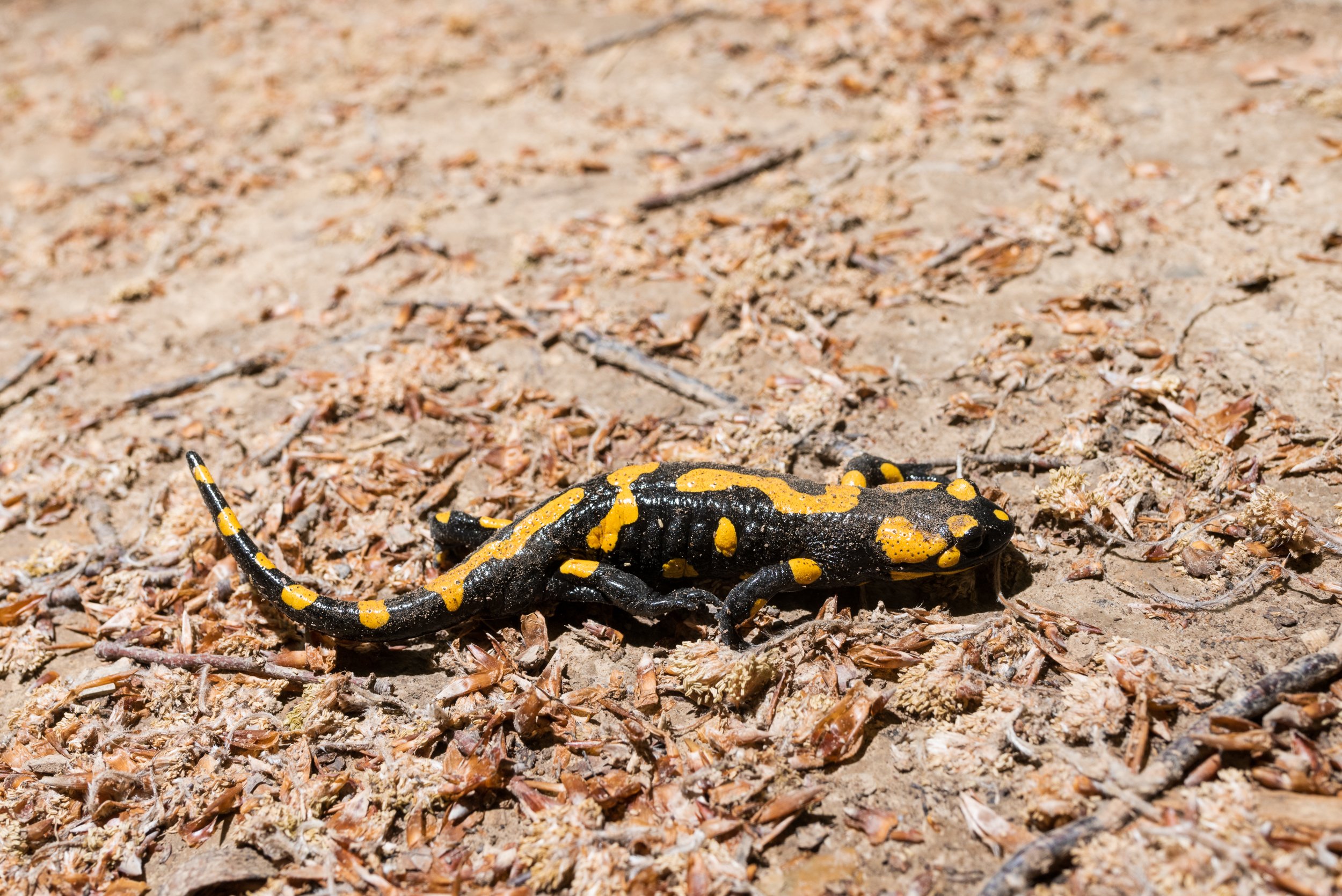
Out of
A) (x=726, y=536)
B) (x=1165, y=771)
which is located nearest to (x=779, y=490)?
(x=726, y=536)

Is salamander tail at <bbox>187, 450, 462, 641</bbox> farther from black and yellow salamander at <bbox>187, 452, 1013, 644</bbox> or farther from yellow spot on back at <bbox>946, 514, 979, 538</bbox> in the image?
yellow spot on back at <bbox>946, 514, 979, 538</bbox>

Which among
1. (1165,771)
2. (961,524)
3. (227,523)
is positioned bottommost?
(1165,771)

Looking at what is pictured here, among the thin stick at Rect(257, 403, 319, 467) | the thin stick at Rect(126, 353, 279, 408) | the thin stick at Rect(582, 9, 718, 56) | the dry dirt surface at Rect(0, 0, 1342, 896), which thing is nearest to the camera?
the dry dirt surface at Rect(0, 0, 1342, 896)

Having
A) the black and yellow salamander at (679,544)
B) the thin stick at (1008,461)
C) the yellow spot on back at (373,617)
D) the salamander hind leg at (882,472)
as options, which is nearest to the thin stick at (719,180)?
the black and yellow salamander at (679,544)

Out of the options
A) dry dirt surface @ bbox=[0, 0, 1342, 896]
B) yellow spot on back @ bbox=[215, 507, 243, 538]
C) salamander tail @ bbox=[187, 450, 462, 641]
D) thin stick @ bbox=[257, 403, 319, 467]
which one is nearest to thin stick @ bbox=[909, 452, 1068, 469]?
dry dirt surface @ bbox=[0, 0, 1342, 896]

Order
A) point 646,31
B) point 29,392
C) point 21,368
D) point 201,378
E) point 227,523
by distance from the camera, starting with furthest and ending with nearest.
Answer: point 646,31 < point 21,368 < point 29,392 < point 201,378 < point 227,523

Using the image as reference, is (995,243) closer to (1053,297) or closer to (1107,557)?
(1053,297)

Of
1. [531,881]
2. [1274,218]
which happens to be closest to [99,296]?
[531,881]

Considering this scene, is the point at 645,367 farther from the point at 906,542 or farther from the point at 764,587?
the point at 906,542
